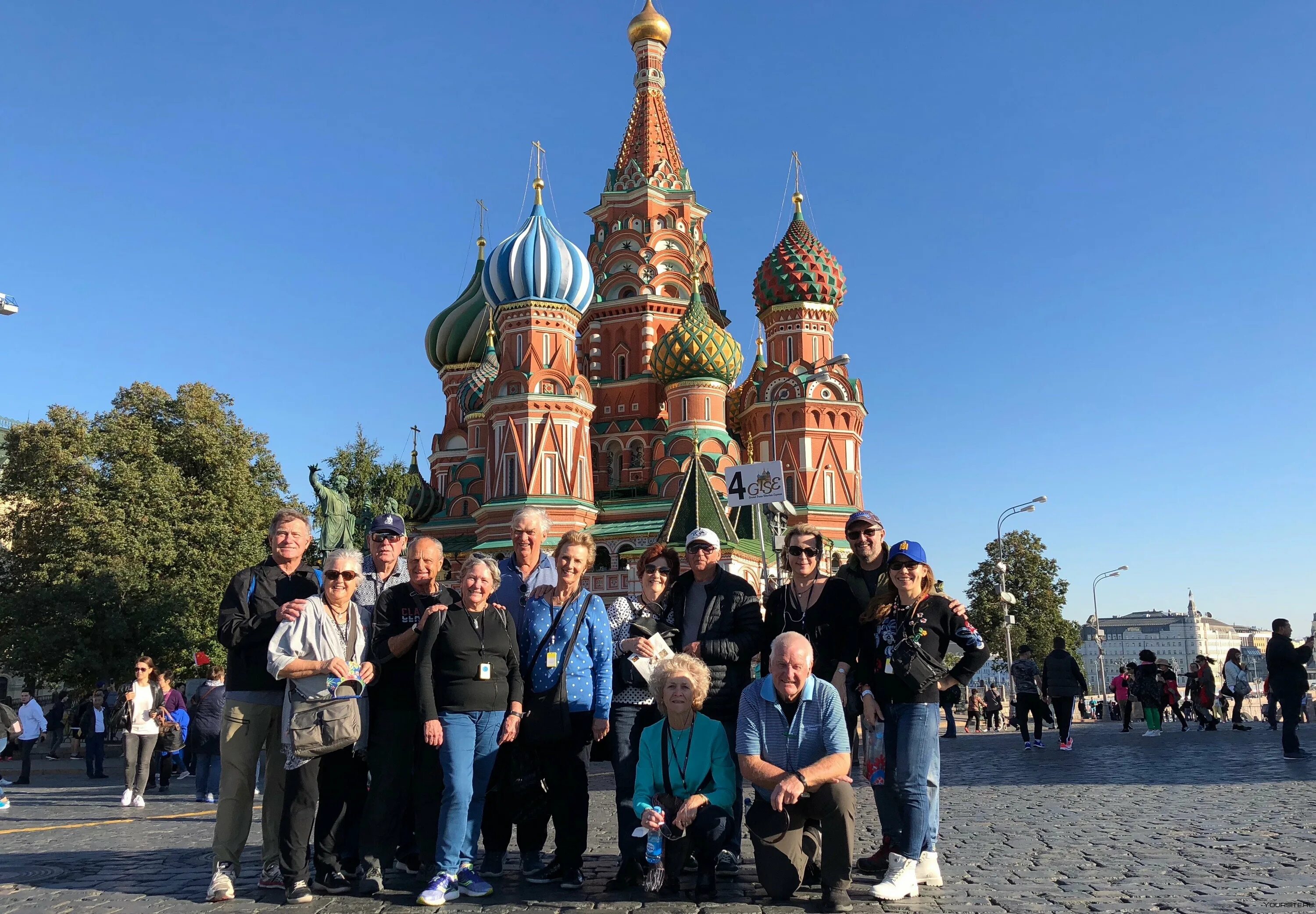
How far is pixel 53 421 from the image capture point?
3369cm

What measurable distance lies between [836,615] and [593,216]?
4456cm

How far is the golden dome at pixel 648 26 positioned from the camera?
53.2 m

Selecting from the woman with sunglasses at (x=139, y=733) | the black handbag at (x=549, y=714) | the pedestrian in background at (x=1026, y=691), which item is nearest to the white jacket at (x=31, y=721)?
the woman with sunglasses at (x=139, y=733)

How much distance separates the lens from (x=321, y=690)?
589 cm

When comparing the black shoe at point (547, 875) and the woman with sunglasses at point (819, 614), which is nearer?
the black shoe at point (547, 875)

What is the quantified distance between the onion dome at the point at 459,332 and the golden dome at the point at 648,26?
13.9 meters

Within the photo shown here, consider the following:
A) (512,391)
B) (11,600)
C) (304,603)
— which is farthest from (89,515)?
(304,603)

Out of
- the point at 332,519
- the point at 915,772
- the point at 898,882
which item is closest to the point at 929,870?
the point at 898,882

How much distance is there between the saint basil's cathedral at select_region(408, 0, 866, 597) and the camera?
1528 inches

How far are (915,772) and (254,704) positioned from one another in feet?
11.9

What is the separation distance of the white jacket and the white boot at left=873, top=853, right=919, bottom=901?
14155 millimetres

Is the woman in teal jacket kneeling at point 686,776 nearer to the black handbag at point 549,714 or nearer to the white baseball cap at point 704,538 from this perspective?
the black handbag at point 549,714

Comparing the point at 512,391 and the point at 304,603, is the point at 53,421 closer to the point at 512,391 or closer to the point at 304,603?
the point at 512,391

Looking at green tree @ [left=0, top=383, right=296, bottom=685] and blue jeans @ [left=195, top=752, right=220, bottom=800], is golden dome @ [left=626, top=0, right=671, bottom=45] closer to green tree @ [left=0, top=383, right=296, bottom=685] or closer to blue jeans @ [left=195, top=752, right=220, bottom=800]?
green tree @ [left=0, top=383, right=296, bottom=685]
